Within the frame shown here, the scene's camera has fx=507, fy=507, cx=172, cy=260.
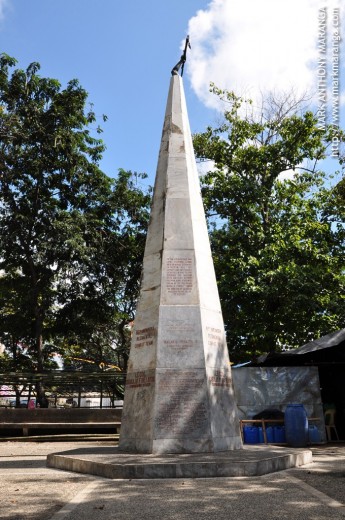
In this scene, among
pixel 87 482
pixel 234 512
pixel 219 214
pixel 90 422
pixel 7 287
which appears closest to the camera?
Result: pixel 234 512

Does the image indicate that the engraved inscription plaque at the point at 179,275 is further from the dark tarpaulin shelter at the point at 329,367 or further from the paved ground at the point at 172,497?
the dark tarpaulin shelter at the point at 329,367

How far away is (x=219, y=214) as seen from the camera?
22.8m

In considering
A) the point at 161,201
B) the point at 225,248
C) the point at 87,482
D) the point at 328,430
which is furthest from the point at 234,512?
the point at 225,248

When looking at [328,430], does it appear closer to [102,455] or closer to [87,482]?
[102,455]

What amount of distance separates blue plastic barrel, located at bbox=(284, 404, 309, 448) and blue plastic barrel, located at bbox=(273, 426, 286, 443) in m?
0.26

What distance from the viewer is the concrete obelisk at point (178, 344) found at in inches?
312

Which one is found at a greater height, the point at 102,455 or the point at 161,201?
the point at 161,201

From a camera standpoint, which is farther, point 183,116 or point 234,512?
point 183,116

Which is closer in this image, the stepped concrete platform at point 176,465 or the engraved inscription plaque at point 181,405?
the stepped concrete platform at point 176,465

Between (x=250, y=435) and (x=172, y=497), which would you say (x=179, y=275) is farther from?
(x=250, y=435)

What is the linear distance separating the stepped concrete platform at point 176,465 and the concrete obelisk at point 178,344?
1.77 ft

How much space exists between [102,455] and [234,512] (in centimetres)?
347

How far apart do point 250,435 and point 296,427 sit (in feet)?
3.71

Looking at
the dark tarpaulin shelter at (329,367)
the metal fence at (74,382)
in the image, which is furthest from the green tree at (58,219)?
the dark tarpaulin shelter at (329,367)
